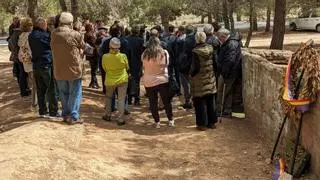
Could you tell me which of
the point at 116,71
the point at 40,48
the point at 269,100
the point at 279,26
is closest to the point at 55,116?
the point at 40,48

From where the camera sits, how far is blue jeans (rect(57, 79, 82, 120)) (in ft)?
29.7

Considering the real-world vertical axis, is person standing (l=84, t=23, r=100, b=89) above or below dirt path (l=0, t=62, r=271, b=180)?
above

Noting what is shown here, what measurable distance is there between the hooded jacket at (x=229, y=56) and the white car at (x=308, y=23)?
92.2ft

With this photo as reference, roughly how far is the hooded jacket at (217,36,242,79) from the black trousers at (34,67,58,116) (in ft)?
10.2

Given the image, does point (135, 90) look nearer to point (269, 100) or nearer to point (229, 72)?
point (229, 72)

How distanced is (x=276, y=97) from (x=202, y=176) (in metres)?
1.80

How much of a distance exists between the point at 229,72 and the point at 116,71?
7.03ft

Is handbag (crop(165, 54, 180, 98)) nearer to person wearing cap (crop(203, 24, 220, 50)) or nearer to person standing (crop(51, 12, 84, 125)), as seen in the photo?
person wearing cap (crop(203, 24, 220, 50))

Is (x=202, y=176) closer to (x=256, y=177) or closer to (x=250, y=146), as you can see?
(x=256, y=177)

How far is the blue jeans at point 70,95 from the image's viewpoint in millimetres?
9062

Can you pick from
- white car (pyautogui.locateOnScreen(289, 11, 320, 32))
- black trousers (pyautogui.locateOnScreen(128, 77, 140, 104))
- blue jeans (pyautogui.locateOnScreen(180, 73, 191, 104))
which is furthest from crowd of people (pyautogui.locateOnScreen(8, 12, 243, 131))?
white car (pyautogui.locateOnScreen(289, 11, 320, 32))

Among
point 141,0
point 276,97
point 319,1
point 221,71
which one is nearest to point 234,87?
point 221,71

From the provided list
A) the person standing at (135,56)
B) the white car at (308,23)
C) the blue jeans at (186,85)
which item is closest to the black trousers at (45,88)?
the person standing at (135,56)

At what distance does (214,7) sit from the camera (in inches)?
886
